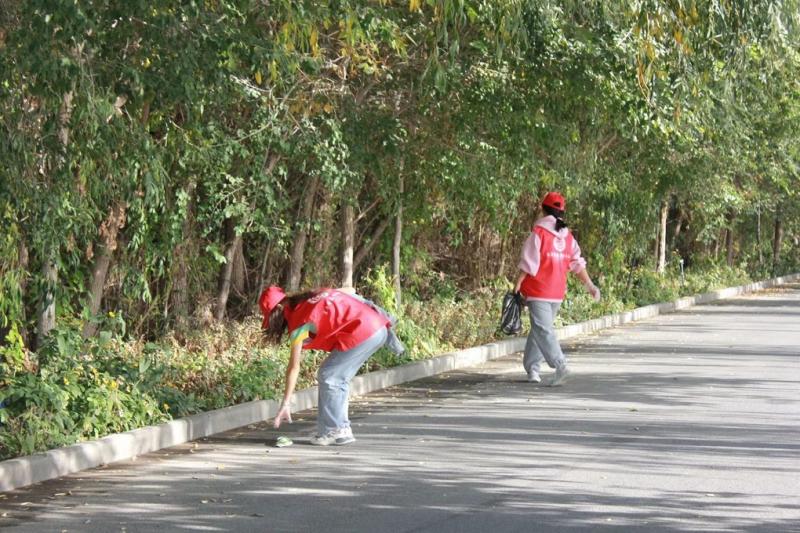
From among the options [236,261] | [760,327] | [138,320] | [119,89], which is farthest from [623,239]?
[119,89]

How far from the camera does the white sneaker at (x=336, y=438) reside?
1055 centimetres

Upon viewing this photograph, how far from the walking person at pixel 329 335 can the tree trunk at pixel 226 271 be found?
270 inches

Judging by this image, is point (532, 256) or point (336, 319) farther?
point (532, 256)

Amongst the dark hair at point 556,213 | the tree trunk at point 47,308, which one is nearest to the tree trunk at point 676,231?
the dark hair at point 556,213

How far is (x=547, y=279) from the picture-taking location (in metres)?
14.8

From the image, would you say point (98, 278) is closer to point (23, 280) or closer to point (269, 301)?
point (23, 280)

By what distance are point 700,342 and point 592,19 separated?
6.67 meters

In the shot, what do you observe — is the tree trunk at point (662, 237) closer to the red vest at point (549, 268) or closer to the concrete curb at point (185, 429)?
the concrete curb at point (185, 429)

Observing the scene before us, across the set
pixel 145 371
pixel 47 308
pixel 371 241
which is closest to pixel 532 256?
pixel 145 371

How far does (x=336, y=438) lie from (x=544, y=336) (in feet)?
14.6

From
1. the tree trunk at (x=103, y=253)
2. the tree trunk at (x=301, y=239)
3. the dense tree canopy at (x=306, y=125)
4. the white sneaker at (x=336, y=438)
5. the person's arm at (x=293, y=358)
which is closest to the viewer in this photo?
the person's arm at (x=293, y=358)

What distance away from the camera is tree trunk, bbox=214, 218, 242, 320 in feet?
56.8

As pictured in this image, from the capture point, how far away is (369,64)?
15086 millimetres

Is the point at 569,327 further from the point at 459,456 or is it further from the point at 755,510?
the point at 755,510
